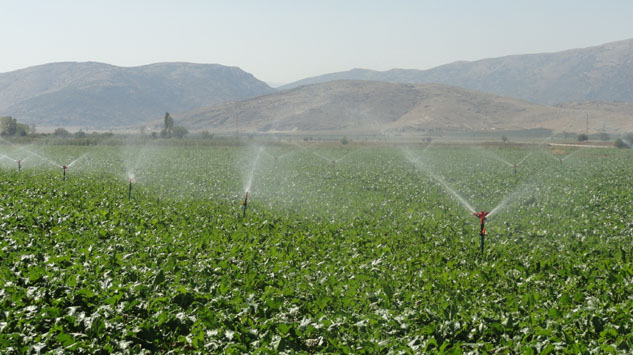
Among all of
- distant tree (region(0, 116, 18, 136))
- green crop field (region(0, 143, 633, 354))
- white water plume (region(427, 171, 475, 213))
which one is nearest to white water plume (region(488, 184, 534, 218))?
green crop field (region(0, 143, 633, 354))

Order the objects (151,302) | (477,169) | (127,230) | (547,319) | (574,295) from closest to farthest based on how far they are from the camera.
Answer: (547,319) < (151,302) < (574,295) < (127,230) < (477,169)

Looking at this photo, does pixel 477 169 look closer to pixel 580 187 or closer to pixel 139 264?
pixel 580 187

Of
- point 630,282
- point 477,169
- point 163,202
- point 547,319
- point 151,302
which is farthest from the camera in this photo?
point 477,169

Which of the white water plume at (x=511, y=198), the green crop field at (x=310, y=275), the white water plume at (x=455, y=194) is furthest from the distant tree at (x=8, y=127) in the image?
the white water plume at (x=511, y=198)

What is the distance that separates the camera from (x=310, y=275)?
35.9 feet

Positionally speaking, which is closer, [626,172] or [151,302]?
[151,302]

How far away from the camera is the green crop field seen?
7.30 metres

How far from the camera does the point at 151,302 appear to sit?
8461 millimetres

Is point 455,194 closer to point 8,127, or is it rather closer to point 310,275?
point 310,275

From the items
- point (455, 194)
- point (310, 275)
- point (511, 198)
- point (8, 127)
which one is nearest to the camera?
point (310, 275)

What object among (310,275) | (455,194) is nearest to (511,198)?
(455,194)

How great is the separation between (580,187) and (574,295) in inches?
791

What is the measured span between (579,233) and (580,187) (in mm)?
12879

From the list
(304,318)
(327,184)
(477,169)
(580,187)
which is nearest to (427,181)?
(327,184)
